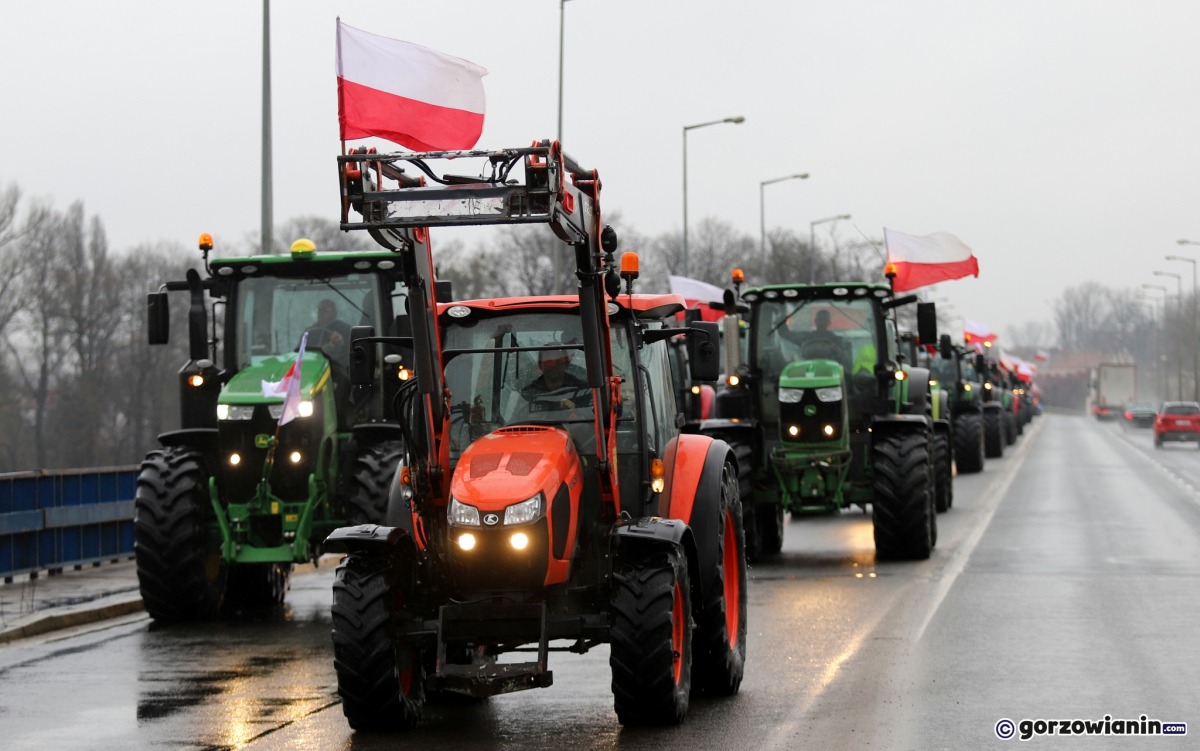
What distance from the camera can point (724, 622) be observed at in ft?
31.7

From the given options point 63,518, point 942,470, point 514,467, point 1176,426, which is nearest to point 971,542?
point 942,470

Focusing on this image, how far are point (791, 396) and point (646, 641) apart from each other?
10131mm

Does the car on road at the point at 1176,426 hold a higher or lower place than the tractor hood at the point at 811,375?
lower

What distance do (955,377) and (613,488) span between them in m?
30.7

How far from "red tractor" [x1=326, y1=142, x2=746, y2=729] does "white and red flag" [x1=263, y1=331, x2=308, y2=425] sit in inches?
143

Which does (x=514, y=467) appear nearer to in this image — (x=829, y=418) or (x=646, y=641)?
(x=646, y=641)

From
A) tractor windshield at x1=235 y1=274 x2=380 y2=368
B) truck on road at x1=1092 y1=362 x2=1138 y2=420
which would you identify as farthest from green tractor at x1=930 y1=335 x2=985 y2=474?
truck on road at x1=1092 y1=362 x2=1138 y2=420

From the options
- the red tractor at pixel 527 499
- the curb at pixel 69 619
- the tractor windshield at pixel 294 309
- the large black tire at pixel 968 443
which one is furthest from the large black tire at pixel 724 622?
the large black tire at pixel 968 443

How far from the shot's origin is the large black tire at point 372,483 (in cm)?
1348

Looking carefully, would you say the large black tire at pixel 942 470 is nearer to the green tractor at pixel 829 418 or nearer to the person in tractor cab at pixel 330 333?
the green tractor at pixel 829 418

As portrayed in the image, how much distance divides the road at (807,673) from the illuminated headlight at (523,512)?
1118 mm

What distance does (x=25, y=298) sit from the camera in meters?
71.1

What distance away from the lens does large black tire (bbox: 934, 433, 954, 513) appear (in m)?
25.3

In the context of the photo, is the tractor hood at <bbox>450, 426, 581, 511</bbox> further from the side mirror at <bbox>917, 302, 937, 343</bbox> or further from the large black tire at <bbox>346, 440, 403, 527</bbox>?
the side mirror at <bbox>917, 302, 937, 343</bbox>
